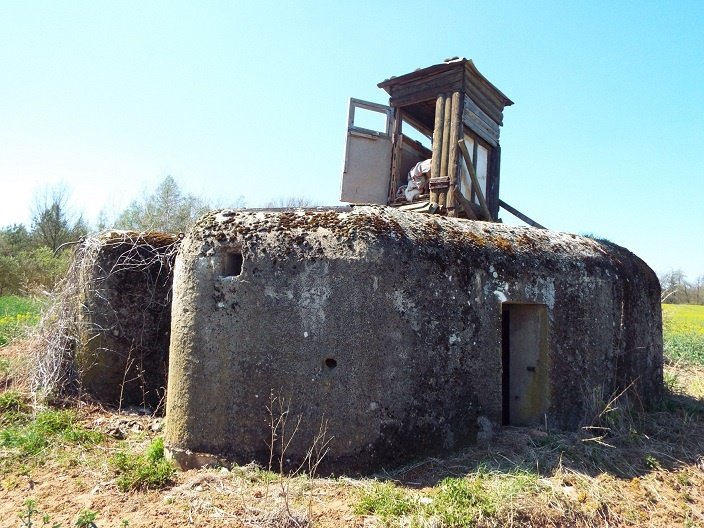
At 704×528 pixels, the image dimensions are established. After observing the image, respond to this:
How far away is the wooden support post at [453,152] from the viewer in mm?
7445

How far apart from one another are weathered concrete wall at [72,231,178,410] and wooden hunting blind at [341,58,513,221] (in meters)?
3.14

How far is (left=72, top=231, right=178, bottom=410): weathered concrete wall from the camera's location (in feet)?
19.6

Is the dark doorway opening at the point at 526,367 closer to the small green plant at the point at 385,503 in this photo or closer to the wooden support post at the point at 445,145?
the small green plant at the point at 385,503

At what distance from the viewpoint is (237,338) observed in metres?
4.12

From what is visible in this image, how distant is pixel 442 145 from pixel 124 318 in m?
5.01

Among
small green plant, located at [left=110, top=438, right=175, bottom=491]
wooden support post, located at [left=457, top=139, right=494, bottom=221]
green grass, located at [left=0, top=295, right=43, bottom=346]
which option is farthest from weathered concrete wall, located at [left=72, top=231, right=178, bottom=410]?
wooden support post, located at [left=457, top=139, right=494, bottom=221]

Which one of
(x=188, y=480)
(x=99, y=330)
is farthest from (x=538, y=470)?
(x=99, y=330)

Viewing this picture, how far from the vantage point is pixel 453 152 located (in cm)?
762

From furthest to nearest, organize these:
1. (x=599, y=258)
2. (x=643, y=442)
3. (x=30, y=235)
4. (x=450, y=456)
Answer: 1. (x=30, y=235)
2. (x=599, y=258)
3. (x=643, y=442)
4. (x=450, y=456)

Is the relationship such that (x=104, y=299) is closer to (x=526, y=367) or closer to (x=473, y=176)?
(x=526, y=367)

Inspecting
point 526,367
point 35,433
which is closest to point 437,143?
point 526,367

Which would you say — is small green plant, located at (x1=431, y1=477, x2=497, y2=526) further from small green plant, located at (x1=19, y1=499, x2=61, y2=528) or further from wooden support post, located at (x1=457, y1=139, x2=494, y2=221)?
wooden support post, located at (x1=457, y1=139, x2=494, y2=221)

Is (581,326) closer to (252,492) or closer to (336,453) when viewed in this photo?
(336,453)

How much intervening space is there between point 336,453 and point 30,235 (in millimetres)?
23758
